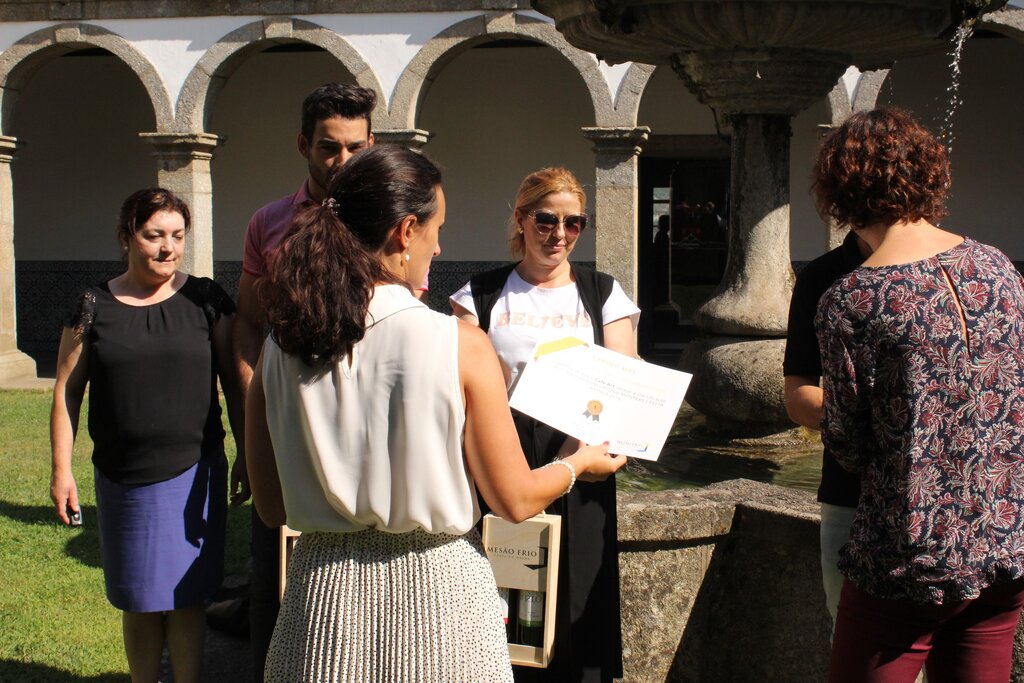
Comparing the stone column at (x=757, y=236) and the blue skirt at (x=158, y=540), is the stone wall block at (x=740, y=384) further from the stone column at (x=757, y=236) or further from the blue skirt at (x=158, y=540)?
the blue skirt at (x=158, y=540)

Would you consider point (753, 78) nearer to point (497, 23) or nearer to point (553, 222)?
point (553, 222)

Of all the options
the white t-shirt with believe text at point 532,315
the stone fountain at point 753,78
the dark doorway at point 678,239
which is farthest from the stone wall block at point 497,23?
the white t-shirt with believe text at point 532,315

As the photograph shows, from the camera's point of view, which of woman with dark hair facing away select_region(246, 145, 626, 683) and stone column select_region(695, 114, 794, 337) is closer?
woman with dark hair facing away select_region(246, 145, 626, 683)

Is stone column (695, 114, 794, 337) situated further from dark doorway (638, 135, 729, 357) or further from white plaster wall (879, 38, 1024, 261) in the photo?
dark doorway (638, 135, 729, 357)

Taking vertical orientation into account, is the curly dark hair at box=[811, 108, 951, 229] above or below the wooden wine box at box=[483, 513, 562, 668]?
above

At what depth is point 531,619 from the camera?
2.59m

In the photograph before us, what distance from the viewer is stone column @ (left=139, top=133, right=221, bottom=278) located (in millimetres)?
11758

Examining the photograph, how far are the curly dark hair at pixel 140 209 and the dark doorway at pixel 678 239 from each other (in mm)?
11395

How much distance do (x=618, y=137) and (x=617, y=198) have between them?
578 mm

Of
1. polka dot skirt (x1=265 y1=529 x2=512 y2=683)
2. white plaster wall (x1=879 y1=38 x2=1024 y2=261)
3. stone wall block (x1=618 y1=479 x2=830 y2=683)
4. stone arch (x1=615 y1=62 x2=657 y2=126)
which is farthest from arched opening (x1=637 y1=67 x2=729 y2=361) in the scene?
polka dot skirt (x1=265 y1=529 x2=512 y2=683)

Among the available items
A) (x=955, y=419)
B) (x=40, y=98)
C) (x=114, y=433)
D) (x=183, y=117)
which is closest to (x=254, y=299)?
(x=114, y=433)

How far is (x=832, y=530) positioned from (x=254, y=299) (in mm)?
1519

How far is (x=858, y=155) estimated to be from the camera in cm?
211

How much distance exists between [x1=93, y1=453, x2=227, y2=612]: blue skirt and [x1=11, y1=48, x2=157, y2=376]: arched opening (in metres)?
12.8
